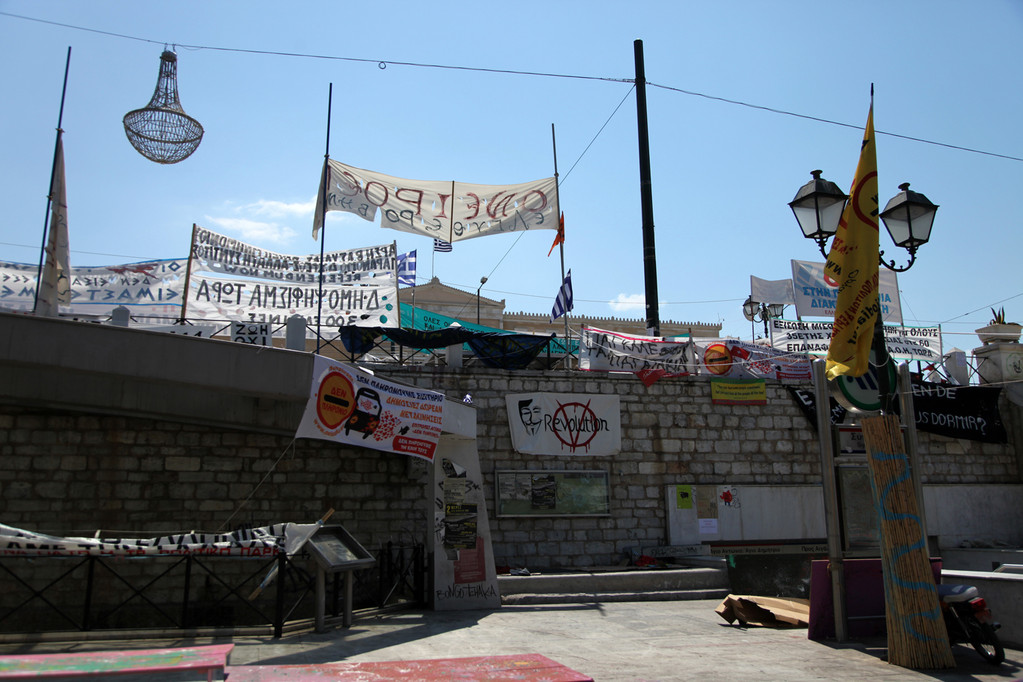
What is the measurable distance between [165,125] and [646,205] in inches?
470

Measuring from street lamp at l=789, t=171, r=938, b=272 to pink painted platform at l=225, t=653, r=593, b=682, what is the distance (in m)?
5.31

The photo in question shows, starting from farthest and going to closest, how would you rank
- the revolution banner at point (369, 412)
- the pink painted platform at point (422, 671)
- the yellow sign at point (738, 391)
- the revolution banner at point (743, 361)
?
the revolution banner at point (743, 361)
the yellow sign at point (738, 391)
the revolution banner at point (369, 412)
the pink painted platform at point (422, 671)

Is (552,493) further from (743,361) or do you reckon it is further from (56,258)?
(56,258)

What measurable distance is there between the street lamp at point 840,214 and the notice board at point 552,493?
332 inches

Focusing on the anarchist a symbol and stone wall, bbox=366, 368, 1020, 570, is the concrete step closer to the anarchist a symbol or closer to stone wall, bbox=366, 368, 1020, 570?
stone wall, bbox=366, 368, 1020, 570

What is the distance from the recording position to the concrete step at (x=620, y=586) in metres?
12.5

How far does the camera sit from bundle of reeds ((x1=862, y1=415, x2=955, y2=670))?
7.08 m

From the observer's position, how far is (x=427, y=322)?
65.2 ft

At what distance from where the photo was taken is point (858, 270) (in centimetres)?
792

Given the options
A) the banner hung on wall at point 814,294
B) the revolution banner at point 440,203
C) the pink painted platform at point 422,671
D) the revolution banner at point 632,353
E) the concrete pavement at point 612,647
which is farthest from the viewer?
the banner hung on wall at point 814,294

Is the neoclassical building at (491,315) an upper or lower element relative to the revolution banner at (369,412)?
upper

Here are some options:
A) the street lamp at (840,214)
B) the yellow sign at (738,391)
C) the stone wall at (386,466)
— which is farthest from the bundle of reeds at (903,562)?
the yellow sign at (738,391)

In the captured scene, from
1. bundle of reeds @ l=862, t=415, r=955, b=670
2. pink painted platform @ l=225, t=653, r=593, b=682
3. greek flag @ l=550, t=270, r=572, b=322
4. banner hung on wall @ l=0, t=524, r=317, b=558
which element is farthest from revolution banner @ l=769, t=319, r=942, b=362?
pink painted platform @ l=225, t=653, r=593, b=682

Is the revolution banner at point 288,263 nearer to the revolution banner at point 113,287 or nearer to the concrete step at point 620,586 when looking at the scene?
the revolution banner at point 113,287
